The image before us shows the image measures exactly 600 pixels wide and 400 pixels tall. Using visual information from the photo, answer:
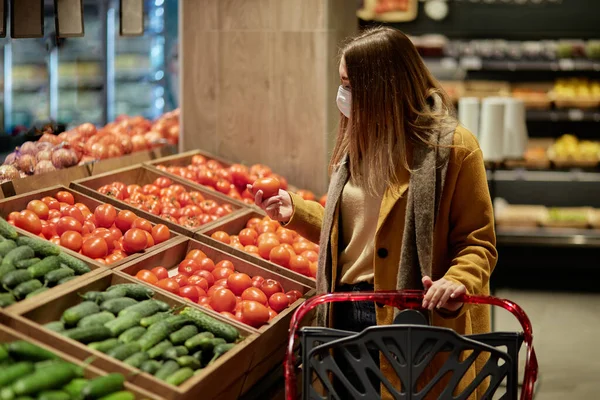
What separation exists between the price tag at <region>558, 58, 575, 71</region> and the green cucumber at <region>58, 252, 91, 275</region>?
221 inches

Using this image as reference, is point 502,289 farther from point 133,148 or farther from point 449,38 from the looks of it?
point 133,148

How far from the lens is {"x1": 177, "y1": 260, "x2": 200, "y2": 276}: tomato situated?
11.5 ft

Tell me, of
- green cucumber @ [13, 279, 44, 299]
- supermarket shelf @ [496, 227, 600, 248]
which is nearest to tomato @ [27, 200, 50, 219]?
green cucumber @ [13, 279, 44, 299]

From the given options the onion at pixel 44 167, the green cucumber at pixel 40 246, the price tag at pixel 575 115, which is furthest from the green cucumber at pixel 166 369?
the price tag at pixel 575 115

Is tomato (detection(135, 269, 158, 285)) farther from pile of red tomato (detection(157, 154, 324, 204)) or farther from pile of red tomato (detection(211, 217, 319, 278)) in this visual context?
pile of red tomato (detection(157, 154, 324, 204))

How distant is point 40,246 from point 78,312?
→ 0.50 metres

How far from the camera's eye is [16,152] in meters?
4.11

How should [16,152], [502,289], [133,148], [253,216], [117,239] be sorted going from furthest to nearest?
[502,289]
[133,148]
[253,216]
[16,152]
[117,239]

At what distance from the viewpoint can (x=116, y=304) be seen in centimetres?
278

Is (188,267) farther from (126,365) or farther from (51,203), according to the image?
(126,365)

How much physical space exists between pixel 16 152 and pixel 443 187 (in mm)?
2465

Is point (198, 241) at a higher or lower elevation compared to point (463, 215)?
lower

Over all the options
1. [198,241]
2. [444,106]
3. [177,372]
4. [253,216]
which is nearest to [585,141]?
[253,216]

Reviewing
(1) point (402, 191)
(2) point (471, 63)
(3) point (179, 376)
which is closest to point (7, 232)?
Answer: (3) point (179, 376)
